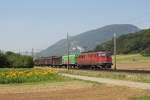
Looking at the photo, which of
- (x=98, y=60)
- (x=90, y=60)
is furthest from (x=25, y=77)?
(x=90, y=60)

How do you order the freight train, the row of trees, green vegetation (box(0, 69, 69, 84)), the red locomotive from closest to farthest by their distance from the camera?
green vegetation (box(0, 69, 69, 84)), the red locomotive, the freight train, the row of trees

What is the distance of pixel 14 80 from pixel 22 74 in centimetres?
215

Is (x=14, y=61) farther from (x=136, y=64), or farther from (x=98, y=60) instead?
(x=136, y=64)

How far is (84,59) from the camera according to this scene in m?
84.4

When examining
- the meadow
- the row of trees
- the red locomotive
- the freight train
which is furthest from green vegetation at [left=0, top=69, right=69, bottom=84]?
the row of trees

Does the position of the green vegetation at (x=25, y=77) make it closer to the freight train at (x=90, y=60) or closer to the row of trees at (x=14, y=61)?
the freight train at (x=90, y=60)

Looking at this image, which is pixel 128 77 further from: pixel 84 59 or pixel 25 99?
pixel 84 59

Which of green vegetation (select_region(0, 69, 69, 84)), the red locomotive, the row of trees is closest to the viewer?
green vegetation (select_region(0, 69, 69, 84))

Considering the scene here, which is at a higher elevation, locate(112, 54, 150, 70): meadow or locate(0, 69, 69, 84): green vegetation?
locate(112, 54, 150, 70): meadow

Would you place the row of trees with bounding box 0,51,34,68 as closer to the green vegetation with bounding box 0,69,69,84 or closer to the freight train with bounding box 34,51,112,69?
the freight train with bounding box 34,51,112,69

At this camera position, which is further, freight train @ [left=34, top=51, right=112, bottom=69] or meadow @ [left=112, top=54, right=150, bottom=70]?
meadow @ [left=112, top=54, right=150, bottom=70]

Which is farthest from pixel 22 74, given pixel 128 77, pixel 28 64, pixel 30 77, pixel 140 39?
pixel 140 39

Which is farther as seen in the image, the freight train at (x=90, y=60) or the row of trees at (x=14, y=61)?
the row of trees at (x=14, y=61)

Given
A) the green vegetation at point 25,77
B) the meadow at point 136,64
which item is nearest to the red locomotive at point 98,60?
the meadow at point 136,64
